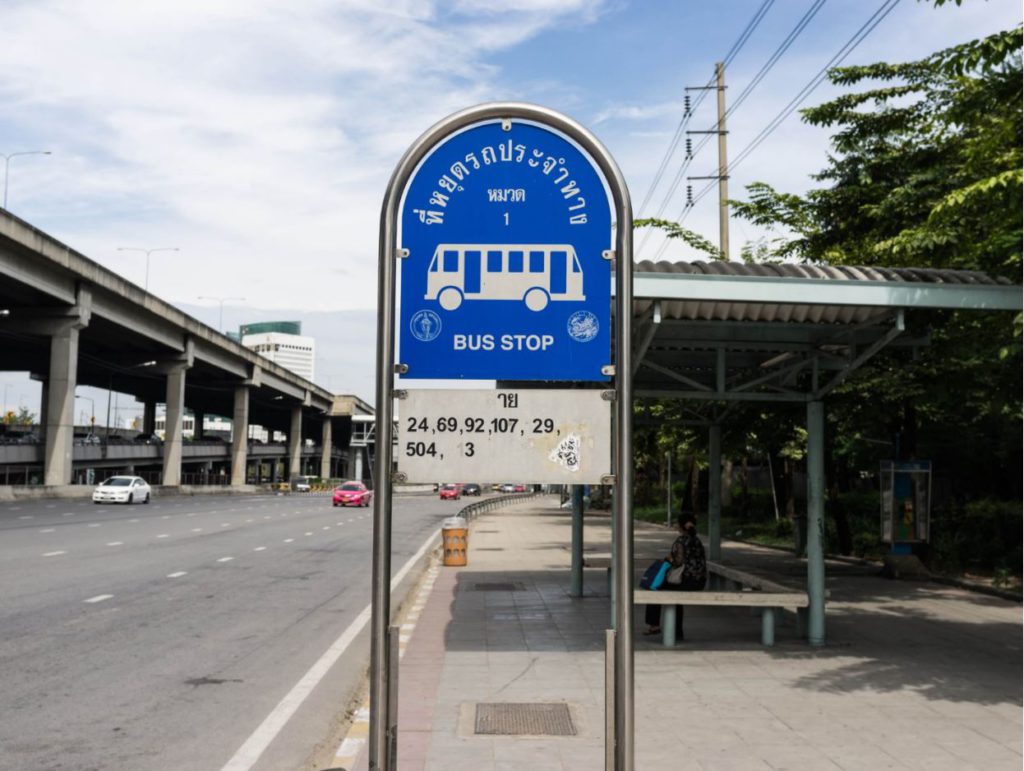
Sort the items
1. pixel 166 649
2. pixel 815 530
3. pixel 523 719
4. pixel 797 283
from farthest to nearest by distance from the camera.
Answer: pixel 815 530
pixel 166 649
pixel 797 283
pixel 523 719

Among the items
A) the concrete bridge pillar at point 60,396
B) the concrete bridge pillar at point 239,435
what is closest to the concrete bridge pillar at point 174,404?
the concrete bridge pillar at point 239,435

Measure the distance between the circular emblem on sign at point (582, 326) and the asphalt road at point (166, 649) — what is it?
4.66 metres

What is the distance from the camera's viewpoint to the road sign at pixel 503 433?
400 centimetres

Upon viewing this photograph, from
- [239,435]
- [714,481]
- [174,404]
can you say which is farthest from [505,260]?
[239,435]

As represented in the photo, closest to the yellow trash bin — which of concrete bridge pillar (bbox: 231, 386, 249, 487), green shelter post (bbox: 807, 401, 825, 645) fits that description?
green shelter post (bbox: 807, 401, 825, 645)

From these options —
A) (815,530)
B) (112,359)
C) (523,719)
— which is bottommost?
(523,719)

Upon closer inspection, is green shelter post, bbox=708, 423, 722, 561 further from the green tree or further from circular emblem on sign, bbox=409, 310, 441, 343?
circular emblem on sign, bbox=409, 310, 441, 343

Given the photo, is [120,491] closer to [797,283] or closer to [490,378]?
[797,283]

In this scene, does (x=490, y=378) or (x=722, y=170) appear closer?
(x=490, y=378)

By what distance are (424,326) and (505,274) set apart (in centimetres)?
38

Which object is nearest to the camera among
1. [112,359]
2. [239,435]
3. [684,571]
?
[684,571]

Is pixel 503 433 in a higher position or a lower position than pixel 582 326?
lower

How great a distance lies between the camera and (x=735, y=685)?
33.1 ft

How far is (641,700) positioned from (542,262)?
6.30m
